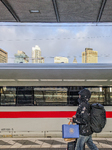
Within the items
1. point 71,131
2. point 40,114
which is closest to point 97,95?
point 40,114

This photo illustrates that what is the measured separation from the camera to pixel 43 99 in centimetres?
645

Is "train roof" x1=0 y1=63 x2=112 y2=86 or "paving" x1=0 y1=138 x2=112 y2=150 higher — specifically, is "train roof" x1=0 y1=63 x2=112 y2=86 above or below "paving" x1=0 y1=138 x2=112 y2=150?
above

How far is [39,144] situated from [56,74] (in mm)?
2354

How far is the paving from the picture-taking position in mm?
5578

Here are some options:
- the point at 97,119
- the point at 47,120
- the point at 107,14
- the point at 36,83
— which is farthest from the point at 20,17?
the point at 47,120

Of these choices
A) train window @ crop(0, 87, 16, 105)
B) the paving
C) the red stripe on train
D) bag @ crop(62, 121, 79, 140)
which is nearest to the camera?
bag @ crop(62, 121, 79, 140)

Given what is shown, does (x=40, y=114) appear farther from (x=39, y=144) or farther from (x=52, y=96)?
(x=39, y=144)

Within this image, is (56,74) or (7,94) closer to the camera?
(56,74)

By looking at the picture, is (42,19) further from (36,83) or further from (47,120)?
(47,120)

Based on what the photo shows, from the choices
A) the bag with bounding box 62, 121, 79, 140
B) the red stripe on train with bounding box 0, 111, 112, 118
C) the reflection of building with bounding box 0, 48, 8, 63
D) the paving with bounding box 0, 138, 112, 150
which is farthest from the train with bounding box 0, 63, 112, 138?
the bag with bounding box 62, 121, 79, 140

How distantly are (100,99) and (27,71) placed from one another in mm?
2726

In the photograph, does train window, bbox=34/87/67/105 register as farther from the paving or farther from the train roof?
the paving

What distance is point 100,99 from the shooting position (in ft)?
21.0

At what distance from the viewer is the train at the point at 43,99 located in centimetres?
623
